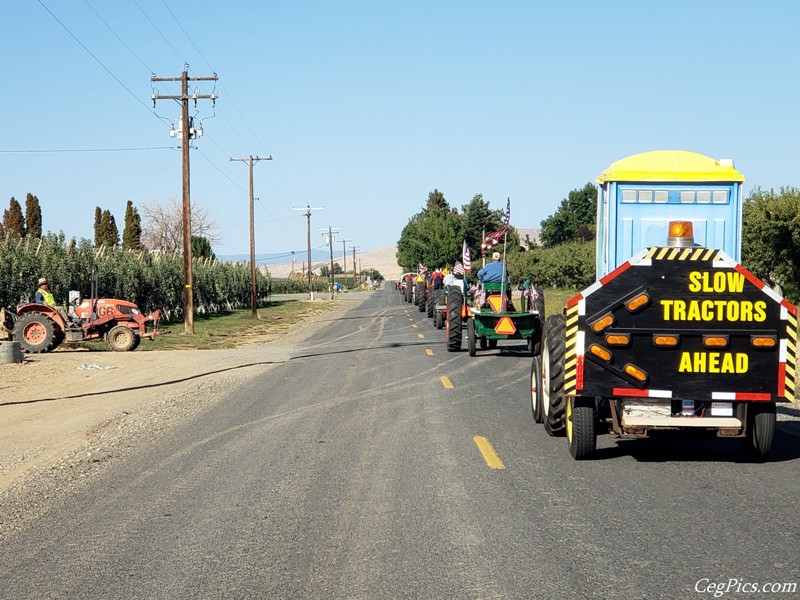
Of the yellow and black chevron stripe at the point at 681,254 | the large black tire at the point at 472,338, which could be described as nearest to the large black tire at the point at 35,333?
the large black tire at the point at 472,338

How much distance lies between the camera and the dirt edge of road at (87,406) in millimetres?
8914

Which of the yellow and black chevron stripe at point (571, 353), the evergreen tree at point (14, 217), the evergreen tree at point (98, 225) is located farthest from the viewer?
the evergreen tree at point (98, 225)

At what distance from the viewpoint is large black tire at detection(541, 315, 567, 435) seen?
10.0 metres

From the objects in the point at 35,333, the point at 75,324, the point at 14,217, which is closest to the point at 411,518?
the point at 35,333

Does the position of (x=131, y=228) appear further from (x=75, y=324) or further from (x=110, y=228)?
(x=75, y=324)

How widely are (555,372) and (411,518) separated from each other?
11.6 ft

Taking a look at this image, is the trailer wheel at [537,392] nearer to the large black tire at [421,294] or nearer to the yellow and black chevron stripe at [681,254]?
the yellow and black chevron stripe at [681,254]

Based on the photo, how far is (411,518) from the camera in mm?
7023

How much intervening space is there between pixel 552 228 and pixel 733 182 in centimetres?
16061

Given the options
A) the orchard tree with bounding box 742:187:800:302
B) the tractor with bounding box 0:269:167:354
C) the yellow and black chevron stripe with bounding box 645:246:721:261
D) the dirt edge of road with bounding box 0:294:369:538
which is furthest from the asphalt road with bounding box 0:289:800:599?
the orchard tree with bounding box 742:187:800:302

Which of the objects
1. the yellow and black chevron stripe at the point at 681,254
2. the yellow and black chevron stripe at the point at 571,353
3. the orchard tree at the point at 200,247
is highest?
the orchard tree at the point at 200,247

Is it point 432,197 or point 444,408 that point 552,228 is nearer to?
point 432,197

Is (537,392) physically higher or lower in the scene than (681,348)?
lower

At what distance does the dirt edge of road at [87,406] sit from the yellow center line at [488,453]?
3.91 meters
